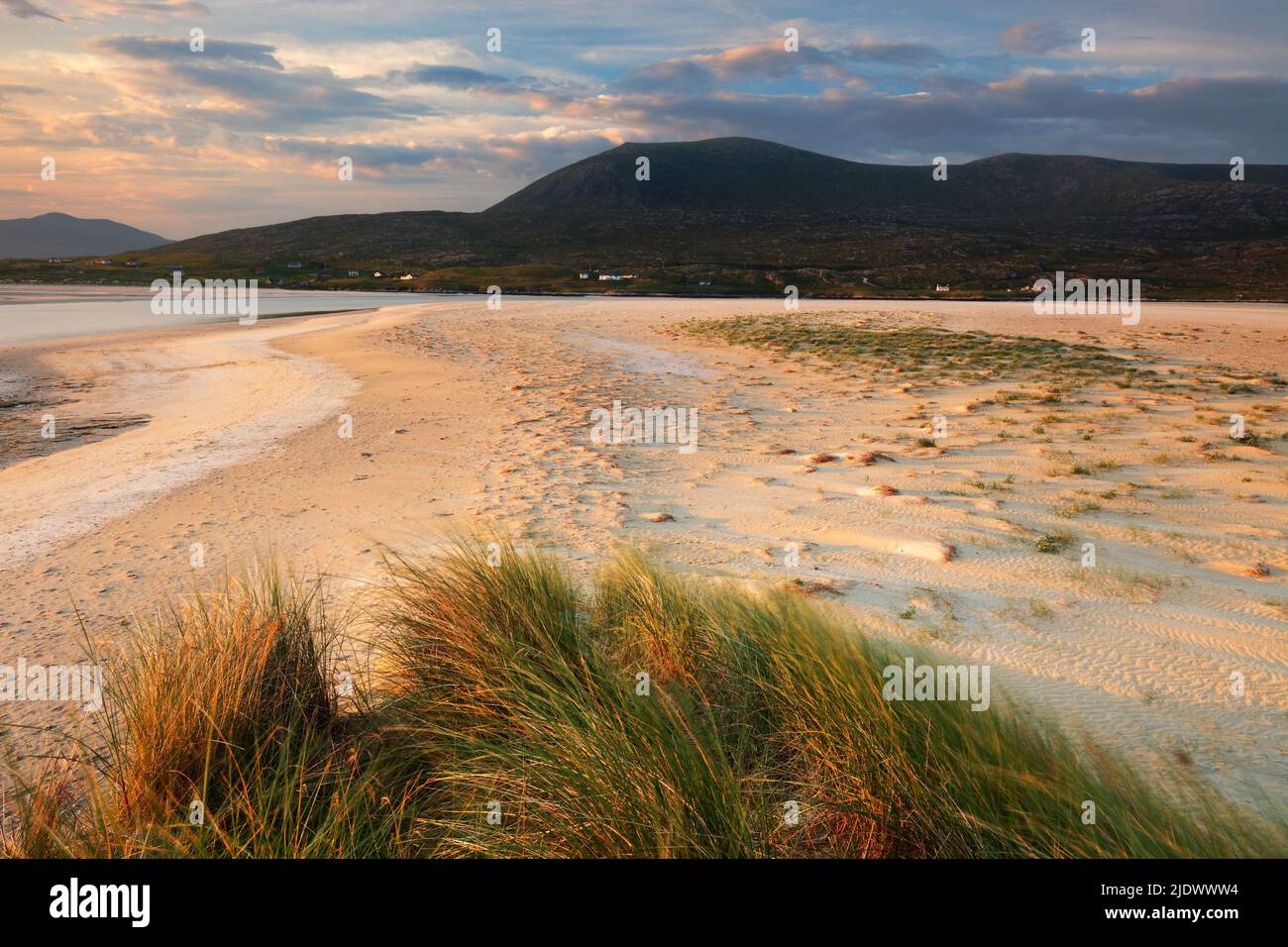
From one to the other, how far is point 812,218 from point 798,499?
147 metres

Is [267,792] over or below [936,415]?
below

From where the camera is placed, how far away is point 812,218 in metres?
145

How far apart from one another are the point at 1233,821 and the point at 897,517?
429 cm

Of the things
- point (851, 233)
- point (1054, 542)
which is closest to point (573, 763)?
point (1054, 542)

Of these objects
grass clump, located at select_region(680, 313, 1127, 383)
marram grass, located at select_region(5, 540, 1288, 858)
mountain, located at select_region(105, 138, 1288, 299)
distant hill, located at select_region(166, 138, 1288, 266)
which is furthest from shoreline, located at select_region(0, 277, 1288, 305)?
marram grass, located at select_region(5, 540, 1288, 858)

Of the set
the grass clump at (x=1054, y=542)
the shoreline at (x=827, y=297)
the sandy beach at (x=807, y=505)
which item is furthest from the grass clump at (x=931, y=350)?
the shoreline at (x=827, y=297)

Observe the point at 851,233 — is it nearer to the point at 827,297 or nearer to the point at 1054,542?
the point at 827,297

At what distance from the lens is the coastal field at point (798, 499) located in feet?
Result: 15.1

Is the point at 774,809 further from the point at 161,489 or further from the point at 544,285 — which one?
the point at 544,285

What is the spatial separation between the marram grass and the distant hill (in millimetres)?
91239

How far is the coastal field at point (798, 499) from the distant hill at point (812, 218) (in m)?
80.9

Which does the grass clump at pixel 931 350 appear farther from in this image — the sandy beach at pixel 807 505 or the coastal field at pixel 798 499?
the sandy beach at pixel 807 505
